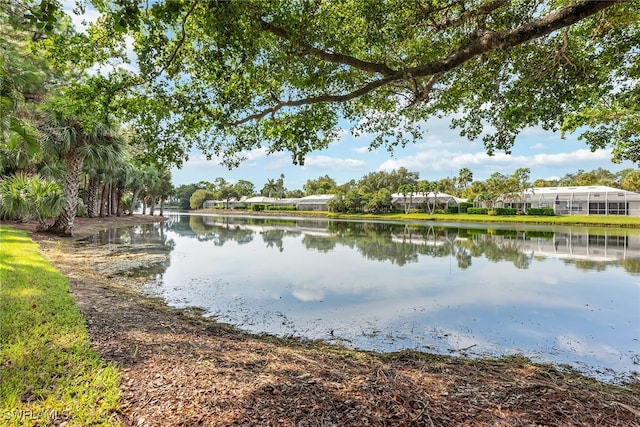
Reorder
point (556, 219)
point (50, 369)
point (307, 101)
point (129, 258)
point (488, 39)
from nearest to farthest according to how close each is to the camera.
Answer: point (50, 369) → point (488, 39) → point (307, 101) → point (129, 258) → point (556, 219)

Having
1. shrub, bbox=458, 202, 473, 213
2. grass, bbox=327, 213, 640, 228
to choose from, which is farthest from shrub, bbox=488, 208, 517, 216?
shrub, bbox=458, 202, 473, 213

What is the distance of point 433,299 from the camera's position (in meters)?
8.37

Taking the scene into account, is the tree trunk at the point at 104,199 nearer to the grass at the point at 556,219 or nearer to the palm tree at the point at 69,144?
the palm tree at the point at 69,144

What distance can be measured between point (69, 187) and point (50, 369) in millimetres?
16481

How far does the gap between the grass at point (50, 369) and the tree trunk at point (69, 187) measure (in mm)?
12857

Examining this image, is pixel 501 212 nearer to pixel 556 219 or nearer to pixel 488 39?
pixel 556 219

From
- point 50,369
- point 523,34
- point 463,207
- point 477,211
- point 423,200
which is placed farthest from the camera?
point 423,200

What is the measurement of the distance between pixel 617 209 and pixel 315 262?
51756 millimetres

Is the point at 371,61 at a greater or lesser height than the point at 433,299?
greater

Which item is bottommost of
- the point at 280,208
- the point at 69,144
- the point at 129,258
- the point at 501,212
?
the point at 129,258

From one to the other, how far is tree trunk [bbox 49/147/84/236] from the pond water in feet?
19.6

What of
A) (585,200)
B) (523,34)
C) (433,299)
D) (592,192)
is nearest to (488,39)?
(523,34)

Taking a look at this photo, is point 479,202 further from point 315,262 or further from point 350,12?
point 350,12

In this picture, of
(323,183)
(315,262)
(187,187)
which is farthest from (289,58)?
(187,187)
